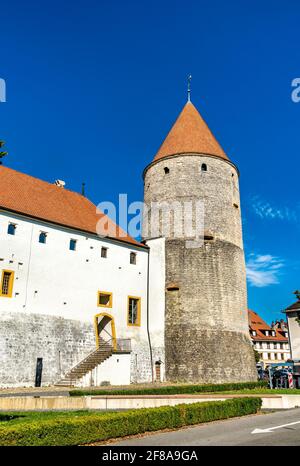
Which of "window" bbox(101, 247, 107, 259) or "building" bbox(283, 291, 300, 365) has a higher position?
"window" bbox(101, 247, 107, 259)

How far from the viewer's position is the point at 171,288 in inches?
1259

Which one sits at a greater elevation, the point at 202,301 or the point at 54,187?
the point at 54,187

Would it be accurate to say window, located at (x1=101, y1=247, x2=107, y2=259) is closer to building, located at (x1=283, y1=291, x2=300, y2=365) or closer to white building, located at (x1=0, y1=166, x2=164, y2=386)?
white building, located at (x1=0, y1=166, x2=164, y2=386)

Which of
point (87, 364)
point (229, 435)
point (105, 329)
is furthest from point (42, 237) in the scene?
point (229, 435)

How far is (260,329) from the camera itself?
66.8m

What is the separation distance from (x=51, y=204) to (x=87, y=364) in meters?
11.3

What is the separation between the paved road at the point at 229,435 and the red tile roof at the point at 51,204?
58.7 feet

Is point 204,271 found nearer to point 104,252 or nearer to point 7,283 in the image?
point 104,252

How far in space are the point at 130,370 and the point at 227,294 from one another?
9.35 metres

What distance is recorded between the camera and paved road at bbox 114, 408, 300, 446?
8.66m

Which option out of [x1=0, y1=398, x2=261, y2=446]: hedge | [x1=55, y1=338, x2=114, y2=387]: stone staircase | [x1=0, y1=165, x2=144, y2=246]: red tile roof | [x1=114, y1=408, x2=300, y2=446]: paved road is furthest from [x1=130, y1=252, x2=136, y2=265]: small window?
[x1=114, y1=408, x2=300, y2=446]: paved road

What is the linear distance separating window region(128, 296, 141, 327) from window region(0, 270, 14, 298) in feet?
31.1
